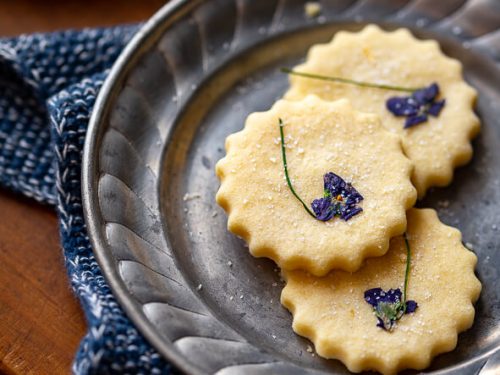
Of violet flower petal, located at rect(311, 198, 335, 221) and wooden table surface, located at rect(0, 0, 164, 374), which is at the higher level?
violet flower petal, located at rect(311, 198, 335, 221)

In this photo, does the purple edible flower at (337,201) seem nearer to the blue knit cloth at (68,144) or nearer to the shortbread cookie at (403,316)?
the shortbread cookie at (403,316)

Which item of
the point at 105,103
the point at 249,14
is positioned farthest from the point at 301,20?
the point at 105,103

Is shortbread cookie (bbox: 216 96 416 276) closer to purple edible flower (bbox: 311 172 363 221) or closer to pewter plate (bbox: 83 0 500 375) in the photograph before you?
purple edible flower (bbox: 311 172 363 221)

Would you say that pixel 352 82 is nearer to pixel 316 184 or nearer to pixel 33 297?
pixel 316 184

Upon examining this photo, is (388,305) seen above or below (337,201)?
below

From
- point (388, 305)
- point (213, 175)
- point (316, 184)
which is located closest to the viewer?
point (388, 305)

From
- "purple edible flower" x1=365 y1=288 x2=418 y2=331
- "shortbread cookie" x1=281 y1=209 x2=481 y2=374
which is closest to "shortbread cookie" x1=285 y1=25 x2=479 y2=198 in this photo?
"shortbread cookie" x1=281 y1=209 x2=481 y2=374

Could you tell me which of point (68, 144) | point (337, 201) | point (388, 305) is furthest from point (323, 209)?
point (68, 144)
